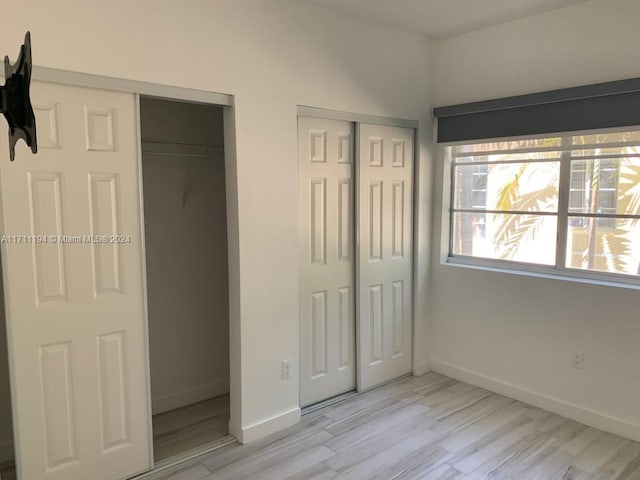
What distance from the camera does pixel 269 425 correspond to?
2945 mm

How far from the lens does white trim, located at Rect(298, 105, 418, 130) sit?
3029 millimetres

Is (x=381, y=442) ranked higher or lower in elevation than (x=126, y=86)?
lower

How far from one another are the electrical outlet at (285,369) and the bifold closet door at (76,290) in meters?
0.84

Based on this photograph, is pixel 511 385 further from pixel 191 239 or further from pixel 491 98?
pixel 191 239

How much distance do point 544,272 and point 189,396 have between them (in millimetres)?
2681

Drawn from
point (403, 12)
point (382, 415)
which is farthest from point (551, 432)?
point (403, 12)

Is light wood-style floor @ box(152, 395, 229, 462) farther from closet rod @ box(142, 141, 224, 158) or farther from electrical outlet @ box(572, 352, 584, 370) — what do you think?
electrical outlet @ box(572, 352, 584, 370)

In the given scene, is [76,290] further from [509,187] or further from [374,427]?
[509,187]

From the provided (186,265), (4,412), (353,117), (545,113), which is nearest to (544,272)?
Answer: (545,113)

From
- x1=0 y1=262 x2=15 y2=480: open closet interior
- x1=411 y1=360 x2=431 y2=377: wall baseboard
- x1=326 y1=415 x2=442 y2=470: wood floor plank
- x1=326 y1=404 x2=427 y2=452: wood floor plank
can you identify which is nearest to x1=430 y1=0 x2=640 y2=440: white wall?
x1=411 y1=360 x2=431 y2=377: wall baseboard

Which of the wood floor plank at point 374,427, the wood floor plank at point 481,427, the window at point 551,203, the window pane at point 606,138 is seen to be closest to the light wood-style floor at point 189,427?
the wood floor plank at point 374,427

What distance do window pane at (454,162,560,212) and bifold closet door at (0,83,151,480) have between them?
8.28 feet

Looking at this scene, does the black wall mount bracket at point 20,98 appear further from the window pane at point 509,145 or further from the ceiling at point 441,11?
the window pane at point 509,145

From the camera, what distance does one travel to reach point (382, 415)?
3191mm
